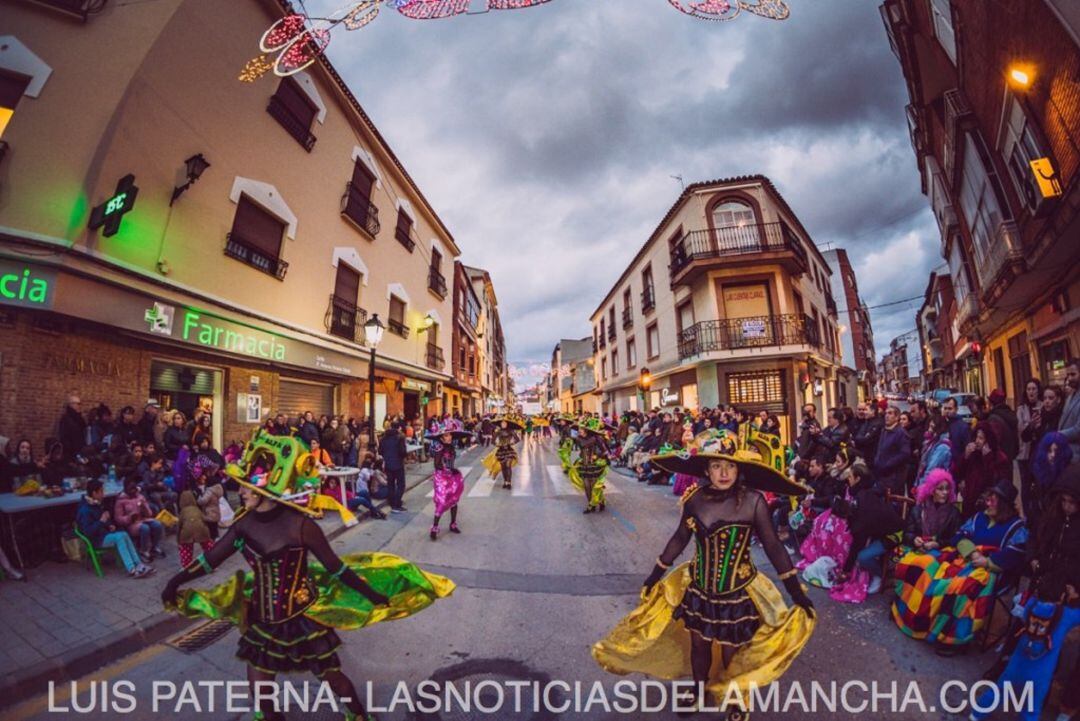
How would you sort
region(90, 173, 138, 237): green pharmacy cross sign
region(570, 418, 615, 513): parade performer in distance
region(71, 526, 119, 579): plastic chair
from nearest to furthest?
region(71, 526, 119, 579): plastic chair < region(90, 173, 138, 237): green pharmacy cross sign < region(570, 418, 615, 513): parade performer in distance

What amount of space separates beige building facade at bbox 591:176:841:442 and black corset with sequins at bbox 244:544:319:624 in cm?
1682

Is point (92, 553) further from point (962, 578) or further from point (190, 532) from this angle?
point (962, 578)

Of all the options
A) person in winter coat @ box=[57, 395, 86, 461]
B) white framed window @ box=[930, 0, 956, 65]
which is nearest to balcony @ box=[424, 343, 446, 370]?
person in winter coat @ box=[57, 395, 86, 461]

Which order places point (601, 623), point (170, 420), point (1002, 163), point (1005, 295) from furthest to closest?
point (1005, 295) → point (1002, 163) → point (170, 420) → point (601, 623)

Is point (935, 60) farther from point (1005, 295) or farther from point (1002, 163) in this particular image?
point (1005, 295)

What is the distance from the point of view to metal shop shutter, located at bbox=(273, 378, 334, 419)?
11492 millimetres

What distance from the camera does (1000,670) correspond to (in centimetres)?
283

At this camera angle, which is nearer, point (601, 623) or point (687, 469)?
point (687, 469)

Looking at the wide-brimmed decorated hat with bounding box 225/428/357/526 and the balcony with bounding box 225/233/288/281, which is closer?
the wide-brimmed decorated hat with bounding box 225/428/357/526

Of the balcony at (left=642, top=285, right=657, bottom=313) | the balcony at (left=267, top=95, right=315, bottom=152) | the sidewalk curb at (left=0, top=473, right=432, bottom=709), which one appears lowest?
the sidewalk curb at (left=0, top=473, right=432, bottom=709)

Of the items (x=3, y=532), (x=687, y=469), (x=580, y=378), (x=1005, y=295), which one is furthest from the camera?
(x=580, y=378)

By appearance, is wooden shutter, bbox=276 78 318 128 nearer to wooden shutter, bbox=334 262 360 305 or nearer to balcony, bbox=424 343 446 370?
wooden shutter, bbox=334 262 360 305

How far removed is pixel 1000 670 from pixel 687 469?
2315 mm

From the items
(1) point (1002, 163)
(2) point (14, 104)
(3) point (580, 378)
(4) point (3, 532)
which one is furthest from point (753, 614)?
(3) point (580, 378)
